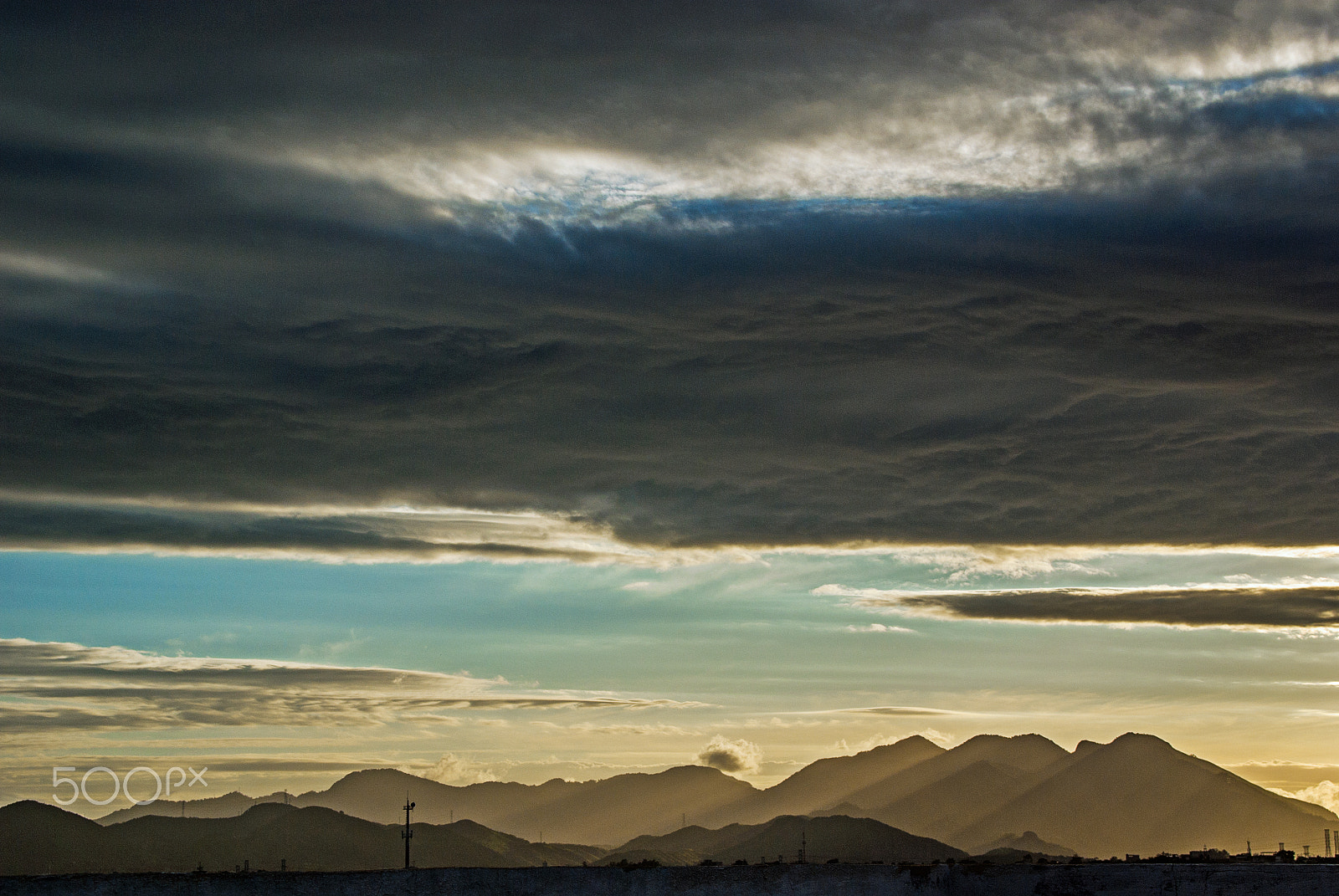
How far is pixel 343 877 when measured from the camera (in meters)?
138

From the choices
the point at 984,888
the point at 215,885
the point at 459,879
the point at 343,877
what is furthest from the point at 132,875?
the point at 984,888

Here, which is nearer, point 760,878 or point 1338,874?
point 1338,874

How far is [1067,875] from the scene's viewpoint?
143 m

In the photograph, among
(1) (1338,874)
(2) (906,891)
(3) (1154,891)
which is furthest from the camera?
(2) (906,891)

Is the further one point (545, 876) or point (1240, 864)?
point (545, 876)

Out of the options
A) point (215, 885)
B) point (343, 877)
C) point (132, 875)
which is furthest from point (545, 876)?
point (132, 875)

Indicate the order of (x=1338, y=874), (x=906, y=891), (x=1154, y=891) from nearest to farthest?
(x=1338, y=874) < (x=1154, y=891) < (x=906, y=891)

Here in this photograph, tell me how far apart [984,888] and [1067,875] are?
10.8 meters

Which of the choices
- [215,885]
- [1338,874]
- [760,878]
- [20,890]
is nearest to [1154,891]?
[1338,874]

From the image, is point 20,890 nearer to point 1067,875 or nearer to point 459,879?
point 459,879

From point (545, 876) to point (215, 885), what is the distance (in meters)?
34.7

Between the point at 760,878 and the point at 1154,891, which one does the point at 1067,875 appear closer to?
the point at 1154,891

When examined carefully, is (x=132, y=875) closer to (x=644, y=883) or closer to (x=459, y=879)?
(x=459, y=879)

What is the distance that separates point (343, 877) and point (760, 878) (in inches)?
1777
